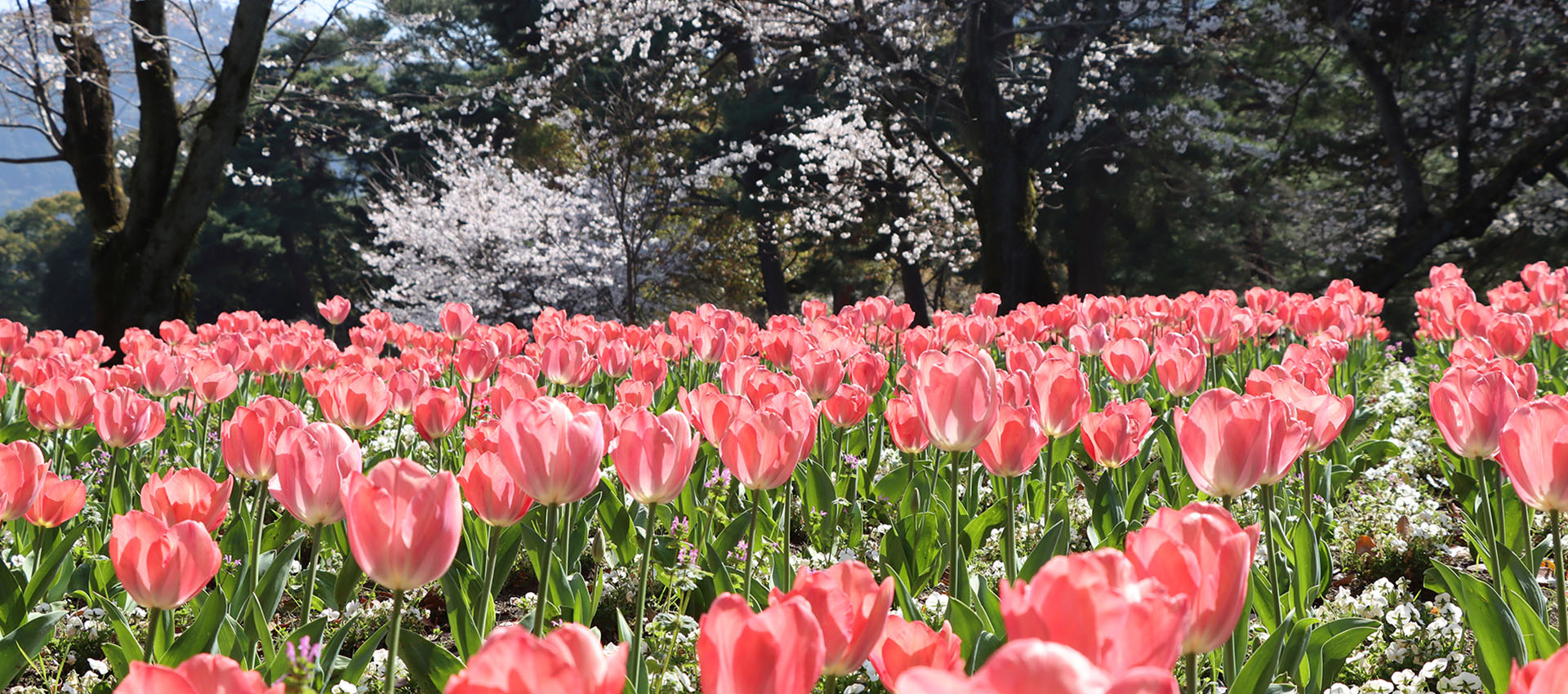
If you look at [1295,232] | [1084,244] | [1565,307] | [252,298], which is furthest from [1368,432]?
[252,298]

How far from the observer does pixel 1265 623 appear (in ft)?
6.21

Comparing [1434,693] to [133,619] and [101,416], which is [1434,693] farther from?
[101,416]

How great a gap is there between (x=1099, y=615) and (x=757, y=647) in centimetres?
25

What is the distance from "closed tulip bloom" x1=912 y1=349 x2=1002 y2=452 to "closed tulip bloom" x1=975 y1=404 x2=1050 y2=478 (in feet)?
0.42

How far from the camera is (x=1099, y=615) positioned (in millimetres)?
679

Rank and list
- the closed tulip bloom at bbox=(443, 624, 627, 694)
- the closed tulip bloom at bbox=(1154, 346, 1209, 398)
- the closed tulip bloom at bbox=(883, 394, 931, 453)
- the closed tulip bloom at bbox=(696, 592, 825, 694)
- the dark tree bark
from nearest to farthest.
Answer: the closed tulip bloom at bbox=(443, 624, 627, 694) → the closed tulip bloom at bbox=(696, 592, 825, 694) → the closed tulip bloom at bbox=(883, 394, 931, 453) → the closed tulip bloom at bbox=(1154, 346, 1209, 398) → the dark tree bark

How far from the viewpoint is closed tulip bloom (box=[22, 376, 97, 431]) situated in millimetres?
2537

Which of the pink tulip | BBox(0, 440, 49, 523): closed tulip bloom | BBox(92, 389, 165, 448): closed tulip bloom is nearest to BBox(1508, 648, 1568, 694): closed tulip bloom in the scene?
the pink tulip

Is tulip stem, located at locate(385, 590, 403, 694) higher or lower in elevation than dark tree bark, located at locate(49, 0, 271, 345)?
lower

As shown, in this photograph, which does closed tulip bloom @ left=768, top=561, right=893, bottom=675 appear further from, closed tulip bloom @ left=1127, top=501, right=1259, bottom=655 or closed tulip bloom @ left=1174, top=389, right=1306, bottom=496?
closed tulip bloom @ left=1174, top=389, right=1306, bottom=496

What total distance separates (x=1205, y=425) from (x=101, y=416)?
237 cm

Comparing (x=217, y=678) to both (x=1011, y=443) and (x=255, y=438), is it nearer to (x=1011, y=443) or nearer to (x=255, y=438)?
(x=255, y=438)

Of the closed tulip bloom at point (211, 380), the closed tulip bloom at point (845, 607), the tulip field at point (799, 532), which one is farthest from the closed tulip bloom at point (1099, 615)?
the closed tulip bloom at point (211, 380)

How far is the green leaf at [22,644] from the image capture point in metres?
1.65
